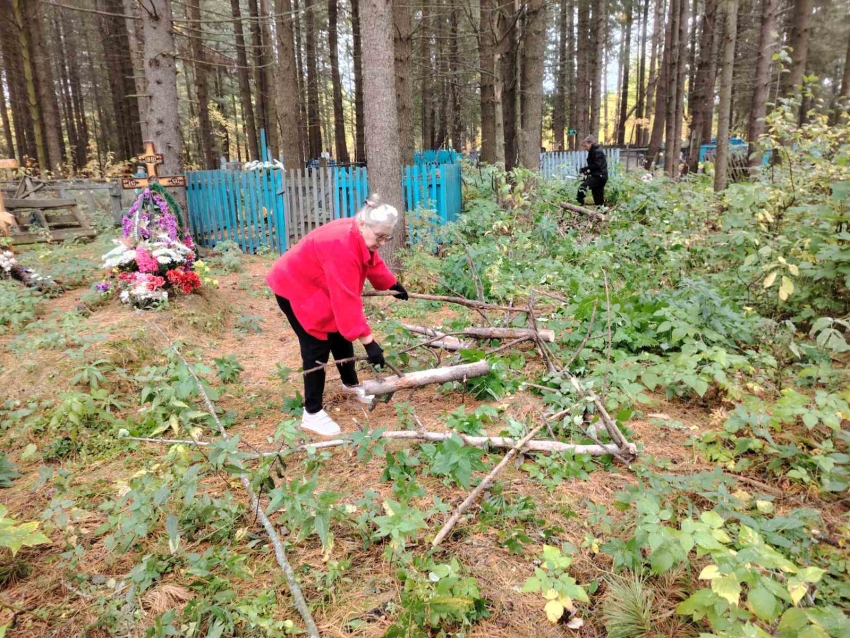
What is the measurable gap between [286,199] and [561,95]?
29708 millimetres

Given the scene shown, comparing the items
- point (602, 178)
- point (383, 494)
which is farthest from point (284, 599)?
point (602, 178)

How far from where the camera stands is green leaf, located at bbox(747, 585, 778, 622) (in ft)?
4.88

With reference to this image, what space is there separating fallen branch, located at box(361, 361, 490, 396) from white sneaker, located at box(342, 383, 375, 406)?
0.13 feet

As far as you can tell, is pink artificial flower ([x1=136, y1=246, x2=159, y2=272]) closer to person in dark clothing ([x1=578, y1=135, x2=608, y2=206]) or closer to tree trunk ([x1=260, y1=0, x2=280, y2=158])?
person in dark clothing ([x1=578, y1=135, x2=608, y2=206])

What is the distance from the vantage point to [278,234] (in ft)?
30.6

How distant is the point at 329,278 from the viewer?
3061 mm

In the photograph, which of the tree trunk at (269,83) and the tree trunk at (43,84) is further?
the tree trunk at (269,83)

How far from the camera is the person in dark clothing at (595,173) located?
975 cm

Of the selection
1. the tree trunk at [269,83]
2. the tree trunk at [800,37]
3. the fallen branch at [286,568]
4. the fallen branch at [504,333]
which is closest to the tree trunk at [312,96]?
the tree trunk at [269,83]

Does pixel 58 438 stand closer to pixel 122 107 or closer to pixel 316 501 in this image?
pixel 316 501

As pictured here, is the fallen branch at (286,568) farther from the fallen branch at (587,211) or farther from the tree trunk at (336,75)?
the tree trunk at (336,75)

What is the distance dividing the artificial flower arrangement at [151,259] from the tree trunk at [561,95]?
27.8 meters

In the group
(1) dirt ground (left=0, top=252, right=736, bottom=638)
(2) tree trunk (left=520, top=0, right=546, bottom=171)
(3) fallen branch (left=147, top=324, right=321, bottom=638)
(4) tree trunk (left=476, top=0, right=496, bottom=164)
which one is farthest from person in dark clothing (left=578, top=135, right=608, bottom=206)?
(3) fallen branch (left=147, top=324, right=321, bottom=638)

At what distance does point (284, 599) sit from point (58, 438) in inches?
89.0
